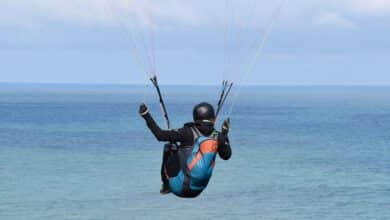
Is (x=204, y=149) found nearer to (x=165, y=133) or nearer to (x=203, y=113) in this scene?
(x=203, y=113)

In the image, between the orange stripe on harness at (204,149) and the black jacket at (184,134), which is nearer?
the black jacket at (184,134)

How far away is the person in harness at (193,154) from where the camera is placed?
35.7ft

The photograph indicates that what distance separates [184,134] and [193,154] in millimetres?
339

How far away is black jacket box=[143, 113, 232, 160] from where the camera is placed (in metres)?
10.5

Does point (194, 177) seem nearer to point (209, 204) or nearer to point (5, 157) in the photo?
point (209, 204)

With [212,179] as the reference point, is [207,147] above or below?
above

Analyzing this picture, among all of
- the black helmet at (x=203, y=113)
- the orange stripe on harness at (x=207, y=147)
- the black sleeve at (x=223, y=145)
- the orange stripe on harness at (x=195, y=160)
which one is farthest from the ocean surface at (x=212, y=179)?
the black helmet at (x=203, y=113)

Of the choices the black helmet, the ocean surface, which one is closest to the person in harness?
Answer: the black helmet

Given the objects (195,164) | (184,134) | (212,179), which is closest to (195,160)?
(195,164)

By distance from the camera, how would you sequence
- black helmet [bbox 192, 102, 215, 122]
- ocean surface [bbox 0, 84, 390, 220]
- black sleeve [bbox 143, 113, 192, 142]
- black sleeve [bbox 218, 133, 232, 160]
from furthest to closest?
ocean surface [bbox 0, 84, 390, 220]
black sleeve [bbox 218, 133, 232, 160]
black helmet [bbox 192, 102, 215, 122]
black sleeve [bbox 143, 113, 192, 142]

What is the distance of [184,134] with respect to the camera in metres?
10.8

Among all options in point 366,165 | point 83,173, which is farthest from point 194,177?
point 366,165

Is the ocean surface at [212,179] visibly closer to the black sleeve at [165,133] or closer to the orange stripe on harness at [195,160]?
the orange stripe on harness at [195,160]

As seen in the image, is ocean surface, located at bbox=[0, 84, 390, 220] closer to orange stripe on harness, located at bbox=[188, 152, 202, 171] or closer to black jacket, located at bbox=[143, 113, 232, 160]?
black jacket, located at bbox=[143, 113, 232, 160]
